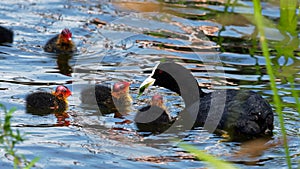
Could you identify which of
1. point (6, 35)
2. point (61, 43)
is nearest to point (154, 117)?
point (61, 43)

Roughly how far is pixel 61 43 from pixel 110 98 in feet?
7.71

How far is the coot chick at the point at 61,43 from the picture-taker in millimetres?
A: 9414

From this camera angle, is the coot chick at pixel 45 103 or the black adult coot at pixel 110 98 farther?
the black adult coot at pixel 110 98

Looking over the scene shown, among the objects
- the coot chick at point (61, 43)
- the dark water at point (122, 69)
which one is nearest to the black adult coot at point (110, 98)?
the dark water at point (122, 69)

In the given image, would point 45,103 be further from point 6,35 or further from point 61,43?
point 6,35

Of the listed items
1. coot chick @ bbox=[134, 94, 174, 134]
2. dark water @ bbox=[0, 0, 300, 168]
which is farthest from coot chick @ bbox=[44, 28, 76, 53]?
coot chick @ bbox=[134, 94, 174, 134]

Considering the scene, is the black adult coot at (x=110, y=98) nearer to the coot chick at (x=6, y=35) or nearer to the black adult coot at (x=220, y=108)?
the black adult coot at (x=220, y=108)

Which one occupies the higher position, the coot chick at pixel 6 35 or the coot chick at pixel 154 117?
the coot chick at pixel 6 35

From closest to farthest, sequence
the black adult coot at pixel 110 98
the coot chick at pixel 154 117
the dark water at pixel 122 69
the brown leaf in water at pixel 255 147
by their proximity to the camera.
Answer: the dark water at pixel 122 69
the brown leaf in water at pixel 255 147
the coot chick at pixel 154 117
the black adult coot at pixel 110 98

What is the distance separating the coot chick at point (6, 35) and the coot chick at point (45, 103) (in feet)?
9.29

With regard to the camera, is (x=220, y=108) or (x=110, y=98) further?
(x=110, y=98)

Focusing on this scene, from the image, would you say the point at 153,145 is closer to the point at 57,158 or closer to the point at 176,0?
the point at 57,158

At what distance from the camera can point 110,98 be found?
24.0 feet

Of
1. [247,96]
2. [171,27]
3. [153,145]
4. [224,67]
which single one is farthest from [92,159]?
[171,27]
